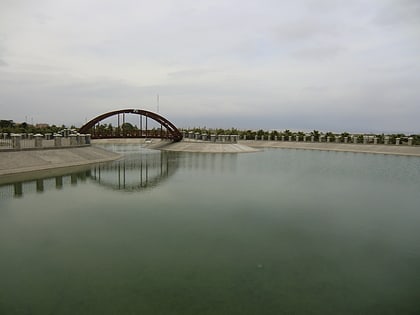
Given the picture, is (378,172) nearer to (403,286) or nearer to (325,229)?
(325,229)

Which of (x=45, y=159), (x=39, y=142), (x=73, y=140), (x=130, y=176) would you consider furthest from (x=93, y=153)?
(x=130, y=176)

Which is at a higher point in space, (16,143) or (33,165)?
(16,143)

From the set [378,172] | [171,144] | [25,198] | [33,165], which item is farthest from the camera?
[171,144]

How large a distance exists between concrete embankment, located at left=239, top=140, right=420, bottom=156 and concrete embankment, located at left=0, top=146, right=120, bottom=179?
37938 millimetres

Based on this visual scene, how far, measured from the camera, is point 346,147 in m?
57.2

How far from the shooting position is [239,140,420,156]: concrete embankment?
49.6 m

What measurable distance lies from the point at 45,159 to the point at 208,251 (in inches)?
945

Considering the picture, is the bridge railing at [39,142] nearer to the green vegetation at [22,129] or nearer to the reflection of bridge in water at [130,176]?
the reflection of bridge in water at [130,176]

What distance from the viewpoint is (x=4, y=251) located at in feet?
32.1

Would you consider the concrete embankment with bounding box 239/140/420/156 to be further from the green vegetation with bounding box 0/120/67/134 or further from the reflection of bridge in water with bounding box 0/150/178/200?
the green vegetation with bounding box 0/120/67/134

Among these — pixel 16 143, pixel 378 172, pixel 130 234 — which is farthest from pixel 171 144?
pixel 130 234

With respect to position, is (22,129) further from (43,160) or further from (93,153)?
(43,160)

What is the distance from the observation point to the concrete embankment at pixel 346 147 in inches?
1952

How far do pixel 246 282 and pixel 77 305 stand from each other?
396 cm
